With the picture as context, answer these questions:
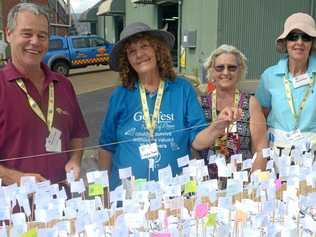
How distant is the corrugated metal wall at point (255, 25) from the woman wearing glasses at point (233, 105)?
358 inches

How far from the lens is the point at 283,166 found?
1.86 m

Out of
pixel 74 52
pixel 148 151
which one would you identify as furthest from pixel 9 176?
pixel 74 52

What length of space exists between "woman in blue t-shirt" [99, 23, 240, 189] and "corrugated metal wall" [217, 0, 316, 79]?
925 centimetres

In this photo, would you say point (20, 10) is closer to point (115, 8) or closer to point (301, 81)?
point (301, 81)

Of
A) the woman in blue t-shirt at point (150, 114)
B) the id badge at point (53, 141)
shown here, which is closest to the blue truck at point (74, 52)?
the woman in blue t-shirt at point (150, 114)

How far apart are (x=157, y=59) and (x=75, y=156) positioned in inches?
23.5

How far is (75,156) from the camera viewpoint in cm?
200

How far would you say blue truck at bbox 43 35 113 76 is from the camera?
612 inches

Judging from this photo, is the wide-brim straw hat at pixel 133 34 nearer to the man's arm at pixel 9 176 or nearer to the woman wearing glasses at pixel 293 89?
the woman wearing glasses at pixel 293 89

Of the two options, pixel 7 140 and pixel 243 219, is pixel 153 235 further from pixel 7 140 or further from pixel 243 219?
Result: pixel 7 140

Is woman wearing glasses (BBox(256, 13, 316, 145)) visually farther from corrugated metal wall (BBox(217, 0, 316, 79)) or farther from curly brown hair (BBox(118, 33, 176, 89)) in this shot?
corrugated metal wall (BBox(217, 0, 316, 79))

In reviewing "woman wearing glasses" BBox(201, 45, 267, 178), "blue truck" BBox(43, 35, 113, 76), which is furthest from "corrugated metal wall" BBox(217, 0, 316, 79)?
"woman wearing glasses" BBox(201, 45, 267, 178)

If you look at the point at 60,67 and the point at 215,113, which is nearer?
the point at 215,113

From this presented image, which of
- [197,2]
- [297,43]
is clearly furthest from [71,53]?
[297,43]
